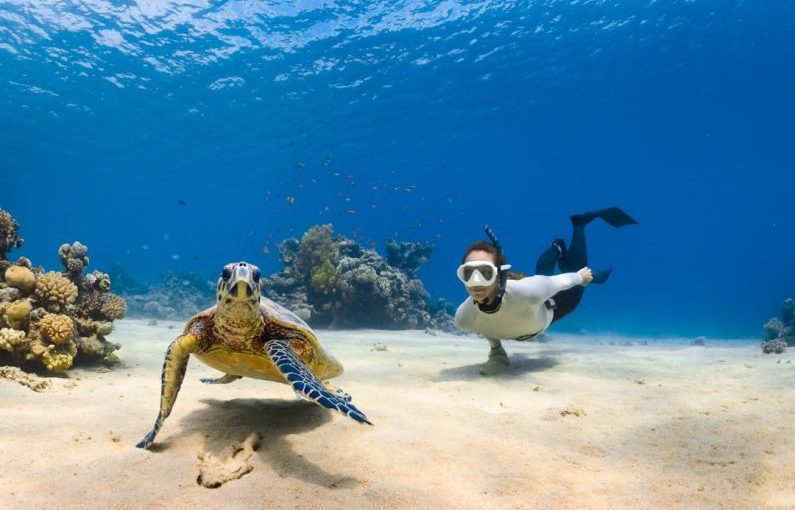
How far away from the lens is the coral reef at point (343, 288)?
13891 mm

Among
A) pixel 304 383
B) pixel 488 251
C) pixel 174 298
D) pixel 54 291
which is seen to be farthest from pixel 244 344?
pixel 174 298

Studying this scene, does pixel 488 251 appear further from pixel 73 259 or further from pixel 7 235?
pixel 7 235

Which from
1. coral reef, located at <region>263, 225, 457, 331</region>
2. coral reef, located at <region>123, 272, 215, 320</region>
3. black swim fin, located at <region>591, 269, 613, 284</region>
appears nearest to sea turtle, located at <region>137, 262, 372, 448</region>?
black swim fin, located at <region>591, 269, 613, 284</region>

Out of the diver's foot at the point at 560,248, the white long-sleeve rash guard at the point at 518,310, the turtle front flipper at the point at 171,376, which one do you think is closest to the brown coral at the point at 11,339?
the turtle front flipper at the point at 171,376

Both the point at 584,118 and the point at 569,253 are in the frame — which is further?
the point at 584,118

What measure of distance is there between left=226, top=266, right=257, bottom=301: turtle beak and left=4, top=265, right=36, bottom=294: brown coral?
14.6ft

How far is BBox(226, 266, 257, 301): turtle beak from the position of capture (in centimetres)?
283

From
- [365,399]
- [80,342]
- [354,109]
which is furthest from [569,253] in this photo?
[354,109]

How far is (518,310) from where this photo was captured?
213 inches

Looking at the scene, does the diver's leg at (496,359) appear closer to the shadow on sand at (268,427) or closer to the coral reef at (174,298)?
the shadow on sand at (268,427)

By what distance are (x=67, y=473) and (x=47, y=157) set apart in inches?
2124

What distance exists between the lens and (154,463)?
8.55 feet

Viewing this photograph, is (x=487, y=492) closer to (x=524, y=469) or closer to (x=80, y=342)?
(x=524, y=469)

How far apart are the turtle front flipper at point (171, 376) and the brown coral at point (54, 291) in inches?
149
